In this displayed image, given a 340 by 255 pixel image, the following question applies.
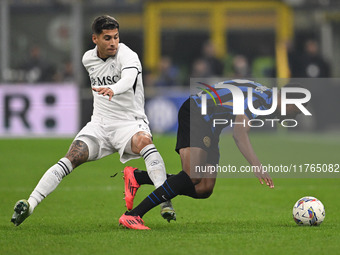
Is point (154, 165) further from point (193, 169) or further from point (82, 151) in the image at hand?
point (82, 151)

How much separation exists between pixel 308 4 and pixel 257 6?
1833mm

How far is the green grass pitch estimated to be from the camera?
6.58m

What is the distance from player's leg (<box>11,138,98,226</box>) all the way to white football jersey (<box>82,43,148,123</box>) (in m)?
0.37

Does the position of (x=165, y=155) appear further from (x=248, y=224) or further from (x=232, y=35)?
(x=232, y=35)

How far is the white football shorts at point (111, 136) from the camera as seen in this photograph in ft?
26.2

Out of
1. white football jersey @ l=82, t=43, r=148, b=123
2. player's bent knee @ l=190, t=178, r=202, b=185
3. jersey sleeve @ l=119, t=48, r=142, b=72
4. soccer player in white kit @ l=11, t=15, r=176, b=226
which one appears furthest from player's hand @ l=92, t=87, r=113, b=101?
player's bent knee @ l=190, t=178, r=202, b=185

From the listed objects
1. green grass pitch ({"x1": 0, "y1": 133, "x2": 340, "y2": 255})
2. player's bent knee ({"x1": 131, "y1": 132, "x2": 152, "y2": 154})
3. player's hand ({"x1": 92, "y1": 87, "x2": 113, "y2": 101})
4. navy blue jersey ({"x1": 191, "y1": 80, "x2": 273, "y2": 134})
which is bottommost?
green grass pitch ({"x1": 0, "y1": 133, "x2": 340, "y2": 255})

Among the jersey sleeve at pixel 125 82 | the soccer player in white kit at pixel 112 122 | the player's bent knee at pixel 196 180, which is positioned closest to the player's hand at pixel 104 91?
the jersey sleeve at pixel 125 82

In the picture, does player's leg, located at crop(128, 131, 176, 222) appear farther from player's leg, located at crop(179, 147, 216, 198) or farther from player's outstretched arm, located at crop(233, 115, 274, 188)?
Answer: player's outstretched arm, located at crop(233, 115, 274, 188)

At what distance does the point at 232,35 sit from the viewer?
27250 millimetres

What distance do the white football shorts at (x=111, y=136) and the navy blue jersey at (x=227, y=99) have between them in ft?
2.11

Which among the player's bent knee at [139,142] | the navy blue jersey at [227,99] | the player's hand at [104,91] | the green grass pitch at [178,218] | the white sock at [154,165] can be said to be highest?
the player's hand at [104,91]

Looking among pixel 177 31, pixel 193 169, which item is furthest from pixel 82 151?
pixel 177 31

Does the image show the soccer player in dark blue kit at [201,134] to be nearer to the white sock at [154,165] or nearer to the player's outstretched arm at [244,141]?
the player's outstretched arm at [244,141]
